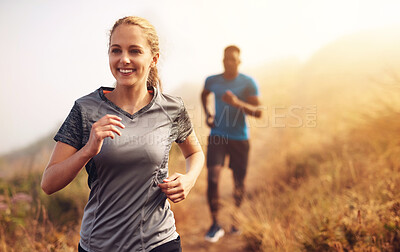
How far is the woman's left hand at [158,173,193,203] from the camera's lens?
141cm

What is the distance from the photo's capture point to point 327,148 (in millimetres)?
5992

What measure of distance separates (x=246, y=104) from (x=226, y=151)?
55 cm

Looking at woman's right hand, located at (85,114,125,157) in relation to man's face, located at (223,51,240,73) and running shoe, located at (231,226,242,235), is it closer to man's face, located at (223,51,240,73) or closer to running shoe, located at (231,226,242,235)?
man's face, located at (223,51,240,73)

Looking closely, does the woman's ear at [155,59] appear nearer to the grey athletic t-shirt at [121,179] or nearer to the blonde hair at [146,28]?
the blonde hair at [146,28]

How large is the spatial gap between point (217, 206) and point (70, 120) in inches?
112

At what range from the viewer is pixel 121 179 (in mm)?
1365

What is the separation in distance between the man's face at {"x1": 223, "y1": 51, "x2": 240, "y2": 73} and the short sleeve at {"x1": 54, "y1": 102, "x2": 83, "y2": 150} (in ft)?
9.36

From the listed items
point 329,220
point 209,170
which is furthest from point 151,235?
point 209,170

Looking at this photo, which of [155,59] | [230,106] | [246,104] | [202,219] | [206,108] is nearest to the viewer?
[155,59]

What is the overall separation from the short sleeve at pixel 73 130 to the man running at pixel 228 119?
2.57 m

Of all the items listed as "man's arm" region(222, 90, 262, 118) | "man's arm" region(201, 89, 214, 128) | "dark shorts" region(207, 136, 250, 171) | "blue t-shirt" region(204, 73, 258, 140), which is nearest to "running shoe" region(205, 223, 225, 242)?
"dark shorts" region(207, 136, 250, 171)

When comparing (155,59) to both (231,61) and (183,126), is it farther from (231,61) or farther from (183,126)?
(231,61)

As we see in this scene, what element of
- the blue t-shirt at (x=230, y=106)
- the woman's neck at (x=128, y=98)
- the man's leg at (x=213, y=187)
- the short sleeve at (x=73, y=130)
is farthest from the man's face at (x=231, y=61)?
the short sleeve at (x=73, y=130)

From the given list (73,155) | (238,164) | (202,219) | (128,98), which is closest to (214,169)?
(238,164)
